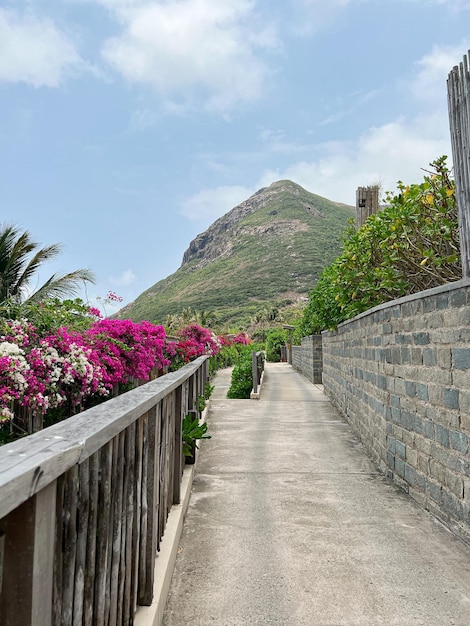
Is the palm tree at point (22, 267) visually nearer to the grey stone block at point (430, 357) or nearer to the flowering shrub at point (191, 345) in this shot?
the flowering shrub at point (191, 345)

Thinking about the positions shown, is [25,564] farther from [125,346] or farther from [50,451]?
[125,346]

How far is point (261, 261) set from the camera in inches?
3516

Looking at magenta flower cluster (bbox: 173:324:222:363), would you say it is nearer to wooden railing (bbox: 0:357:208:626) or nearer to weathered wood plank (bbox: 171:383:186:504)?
weathered wood plank (bbox: 171:383:186:504)

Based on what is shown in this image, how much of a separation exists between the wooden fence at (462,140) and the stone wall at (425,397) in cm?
39

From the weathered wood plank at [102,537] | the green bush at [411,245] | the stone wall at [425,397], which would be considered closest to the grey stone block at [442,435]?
the stone wall at [425,397]

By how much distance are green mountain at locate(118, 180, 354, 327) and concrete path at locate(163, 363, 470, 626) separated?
5411cm

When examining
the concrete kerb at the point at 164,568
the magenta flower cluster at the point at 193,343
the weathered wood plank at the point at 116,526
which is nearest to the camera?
the weathered wood plank at the point at 116,526

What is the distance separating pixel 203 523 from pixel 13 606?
2850mm

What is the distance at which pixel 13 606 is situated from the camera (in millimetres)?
932

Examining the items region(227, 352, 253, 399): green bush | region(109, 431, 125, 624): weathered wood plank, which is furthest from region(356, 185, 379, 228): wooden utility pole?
region(109, 431, 125, 624): weathered wood plank

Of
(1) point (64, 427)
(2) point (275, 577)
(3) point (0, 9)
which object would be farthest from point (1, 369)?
(3) point (0, 9)

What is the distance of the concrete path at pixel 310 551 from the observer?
2434 mm

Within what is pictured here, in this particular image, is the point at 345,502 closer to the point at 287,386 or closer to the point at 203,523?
the point at 203,523

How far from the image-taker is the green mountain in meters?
72.8
